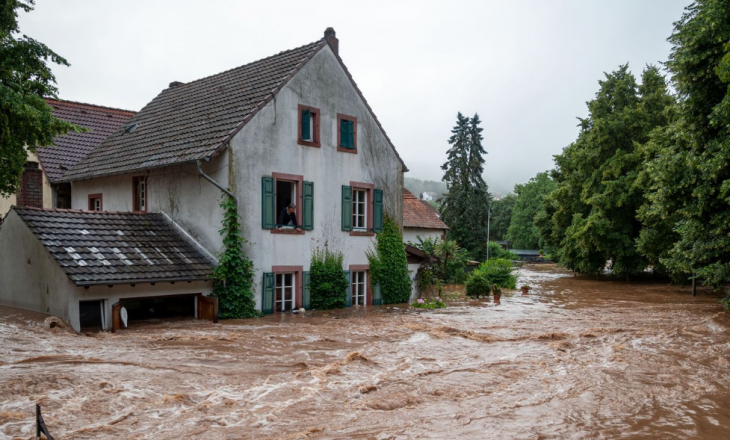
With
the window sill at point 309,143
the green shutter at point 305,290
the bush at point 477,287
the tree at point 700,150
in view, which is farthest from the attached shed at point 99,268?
the tree at point 700,150

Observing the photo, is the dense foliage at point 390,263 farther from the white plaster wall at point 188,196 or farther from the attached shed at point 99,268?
the attached shed at point 99,268

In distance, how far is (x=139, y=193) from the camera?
2072 centimetres

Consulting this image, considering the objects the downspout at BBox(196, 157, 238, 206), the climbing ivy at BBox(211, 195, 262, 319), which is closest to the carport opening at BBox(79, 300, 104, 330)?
the climbing ivy at BBox(211, 195, 262, 319)

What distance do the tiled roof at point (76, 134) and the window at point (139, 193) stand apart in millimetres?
5105

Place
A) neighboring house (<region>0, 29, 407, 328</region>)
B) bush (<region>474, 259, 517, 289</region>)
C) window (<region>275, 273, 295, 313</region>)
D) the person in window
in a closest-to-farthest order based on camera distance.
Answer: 1. neighboring house (<region>0, 29, 407, 328</region>)
2. window (<region>275, 273, 295, 313</region>)
3. the person in window
4. bush (<region>474, 259, 517, 289</region>)

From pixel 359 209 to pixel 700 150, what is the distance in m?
11.1

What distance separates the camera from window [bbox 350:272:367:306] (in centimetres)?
2128

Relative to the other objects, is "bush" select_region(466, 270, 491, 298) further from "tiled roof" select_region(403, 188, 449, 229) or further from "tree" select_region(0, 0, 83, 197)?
"tree" select_region(0, 0, 83, 197)

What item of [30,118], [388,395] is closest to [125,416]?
[388,395]

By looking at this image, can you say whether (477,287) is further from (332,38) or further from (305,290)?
(332,38)

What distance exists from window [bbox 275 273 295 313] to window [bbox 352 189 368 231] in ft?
10.7

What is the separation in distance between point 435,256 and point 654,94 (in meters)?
20.2

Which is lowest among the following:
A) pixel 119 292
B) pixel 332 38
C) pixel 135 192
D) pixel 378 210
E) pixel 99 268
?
pixel 119 292

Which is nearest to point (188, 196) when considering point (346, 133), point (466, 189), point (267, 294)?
point (267, 294)
